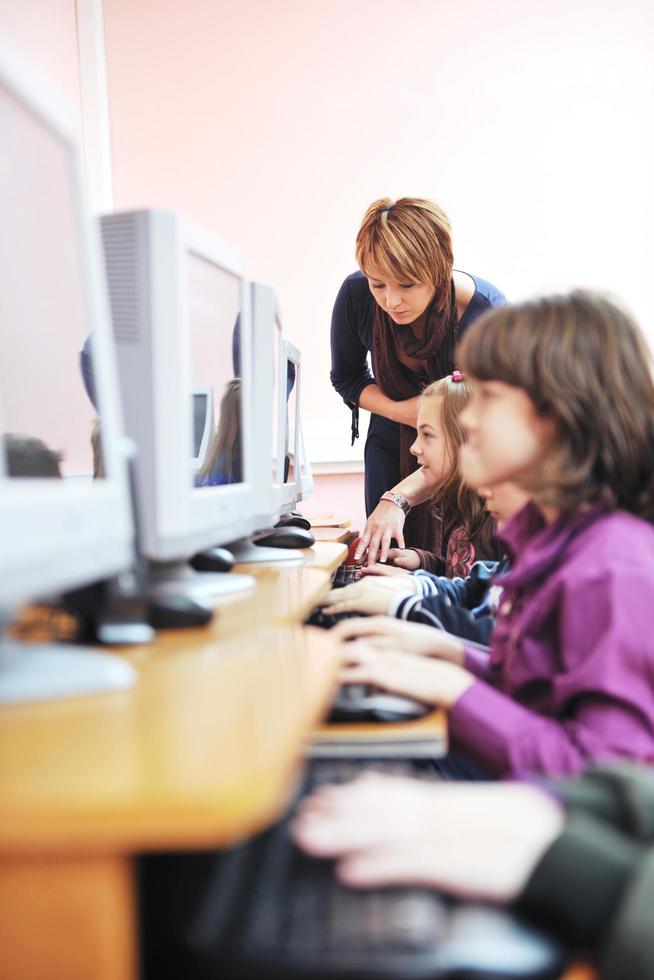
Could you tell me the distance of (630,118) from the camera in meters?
3.72

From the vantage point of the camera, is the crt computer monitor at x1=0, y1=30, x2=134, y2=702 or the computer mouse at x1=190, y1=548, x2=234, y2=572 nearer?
the crt computer monitor at x1=0, y1=30, x2=134, y2=702

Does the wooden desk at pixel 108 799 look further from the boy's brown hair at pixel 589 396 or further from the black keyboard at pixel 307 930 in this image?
the boy's brown hair at pixel 589 396

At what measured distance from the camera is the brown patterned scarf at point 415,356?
235 cm

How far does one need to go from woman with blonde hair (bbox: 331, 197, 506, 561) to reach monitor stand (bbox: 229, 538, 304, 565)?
0.57 meters

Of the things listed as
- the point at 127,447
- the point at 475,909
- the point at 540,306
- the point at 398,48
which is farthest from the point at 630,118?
A: the point at 475,909

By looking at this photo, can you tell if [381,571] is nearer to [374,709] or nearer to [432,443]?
[432,443]

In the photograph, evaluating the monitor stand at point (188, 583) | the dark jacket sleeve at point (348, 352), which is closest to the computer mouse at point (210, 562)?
the monitor stand at point (188, 583)

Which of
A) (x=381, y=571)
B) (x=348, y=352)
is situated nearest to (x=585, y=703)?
(x=381, y=571)

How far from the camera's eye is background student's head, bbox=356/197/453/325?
7.08 feet

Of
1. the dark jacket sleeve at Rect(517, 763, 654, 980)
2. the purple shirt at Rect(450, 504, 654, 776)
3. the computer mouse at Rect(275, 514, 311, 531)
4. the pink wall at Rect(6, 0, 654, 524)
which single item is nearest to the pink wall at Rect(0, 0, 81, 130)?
the pink wall at Rect(6, 0, 654, 524)

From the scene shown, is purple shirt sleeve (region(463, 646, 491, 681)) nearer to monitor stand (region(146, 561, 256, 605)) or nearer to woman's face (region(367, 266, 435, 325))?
monitor stand (region(146, 561, 256, 605))

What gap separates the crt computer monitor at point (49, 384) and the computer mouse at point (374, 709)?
18 cm

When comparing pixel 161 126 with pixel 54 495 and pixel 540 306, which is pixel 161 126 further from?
pixel 54 495

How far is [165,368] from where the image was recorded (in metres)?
1.05
